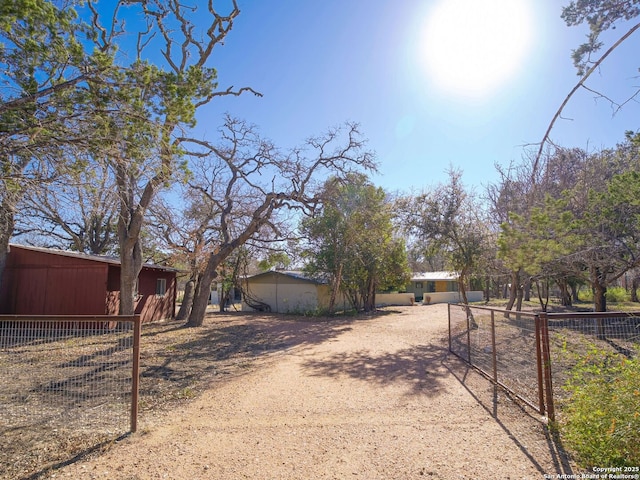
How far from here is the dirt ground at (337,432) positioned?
3463mm

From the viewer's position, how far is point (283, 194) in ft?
49.2

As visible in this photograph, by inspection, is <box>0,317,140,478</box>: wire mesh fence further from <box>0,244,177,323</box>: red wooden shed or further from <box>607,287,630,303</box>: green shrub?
<box>607,287,630,303</box>: green shrub

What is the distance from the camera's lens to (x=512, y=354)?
611 centimetres

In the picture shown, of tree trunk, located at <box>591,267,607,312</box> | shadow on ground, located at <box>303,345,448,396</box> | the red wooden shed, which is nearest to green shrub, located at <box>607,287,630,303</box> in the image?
tree trunk, located at <box>591,267,607,312</box>

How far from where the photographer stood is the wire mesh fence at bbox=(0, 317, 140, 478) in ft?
13.7

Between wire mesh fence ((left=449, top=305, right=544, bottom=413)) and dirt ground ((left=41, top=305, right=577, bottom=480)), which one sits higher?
wire mesh fence ((left=449, top=305, right=544, bottom=413))

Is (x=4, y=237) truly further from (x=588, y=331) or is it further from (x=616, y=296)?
(x=616, y=296)

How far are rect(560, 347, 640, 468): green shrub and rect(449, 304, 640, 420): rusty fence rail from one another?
39cm

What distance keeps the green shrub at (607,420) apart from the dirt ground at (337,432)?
0.80 feet

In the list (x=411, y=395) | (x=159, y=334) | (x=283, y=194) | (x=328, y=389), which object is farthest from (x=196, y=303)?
(x=411, y=395)

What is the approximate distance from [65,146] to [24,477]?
4.26m

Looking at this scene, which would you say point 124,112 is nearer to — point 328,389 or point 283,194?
point 328,389

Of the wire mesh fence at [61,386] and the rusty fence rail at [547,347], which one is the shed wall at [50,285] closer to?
the wire mesh fence at [61,386]

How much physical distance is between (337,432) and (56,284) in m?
13.9
